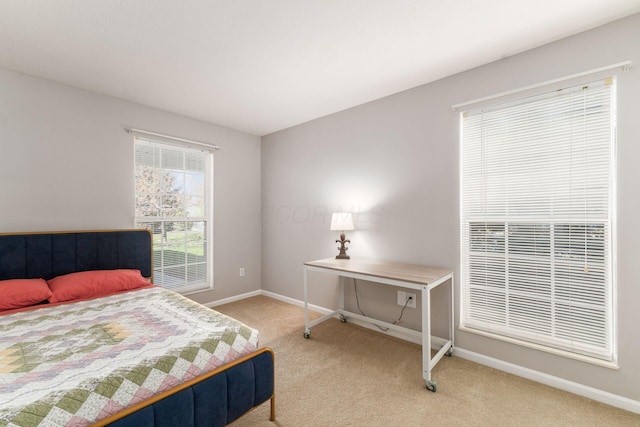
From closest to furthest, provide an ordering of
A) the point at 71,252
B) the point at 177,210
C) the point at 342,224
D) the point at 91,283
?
1. the point at 91,283
2. the point at 71,252
3. the point at 342,224
4. the point at 177,210

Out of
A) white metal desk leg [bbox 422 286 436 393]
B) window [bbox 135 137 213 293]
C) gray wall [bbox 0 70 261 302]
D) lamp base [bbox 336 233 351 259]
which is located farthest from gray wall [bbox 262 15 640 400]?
gray wall [bbox 0 70 261 302]

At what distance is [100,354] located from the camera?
1.34m

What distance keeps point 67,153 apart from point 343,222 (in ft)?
9.07

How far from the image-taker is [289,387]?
1.98 metres

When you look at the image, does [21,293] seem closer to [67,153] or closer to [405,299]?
[67,153]

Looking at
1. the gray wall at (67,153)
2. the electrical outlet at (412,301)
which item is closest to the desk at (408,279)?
the electrical outlet at (412,301)

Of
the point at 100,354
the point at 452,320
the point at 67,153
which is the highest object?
the point at 67,153

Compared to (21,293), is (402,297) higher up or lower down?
lower down

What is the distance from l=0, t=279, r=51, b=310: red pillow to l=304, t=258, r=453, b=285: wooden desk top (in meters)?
2.13

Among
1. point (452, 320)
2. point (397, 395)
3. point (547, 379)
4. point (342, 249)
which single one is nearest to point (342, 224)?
point (342, 249)

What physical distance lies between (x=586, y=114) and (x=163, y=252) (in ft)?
13.6

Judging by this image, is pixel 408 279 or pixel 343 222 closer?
pixel 408 279

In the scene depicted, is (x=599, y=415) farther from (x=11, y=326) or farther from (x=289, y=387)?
(x=11, y=326)

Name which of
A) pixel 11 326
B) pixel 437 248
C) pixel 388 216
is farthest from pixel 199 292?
pixel 437 248
